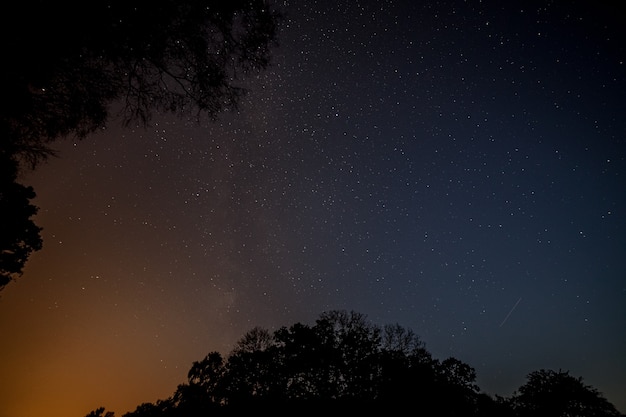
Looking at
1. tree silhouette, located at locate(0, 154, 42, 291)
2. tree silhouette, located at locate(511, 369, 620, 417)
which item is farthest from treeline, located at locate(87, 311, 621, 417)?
tree silhouette, located at locate(0, 154, 42, 291)

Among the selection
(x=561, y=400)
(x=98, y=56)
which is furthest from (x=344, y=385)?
(x=98, y=56)

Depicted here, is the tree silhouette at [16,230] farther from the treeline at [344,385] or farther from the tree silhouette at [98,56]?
the treeline at [344,385]

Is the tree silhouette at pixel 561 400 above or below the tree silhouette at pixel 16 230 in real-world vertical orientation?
above

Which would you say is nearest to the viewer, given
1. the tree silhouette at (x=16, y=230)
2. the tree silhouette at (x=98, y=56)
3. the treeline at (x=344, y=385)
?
the tree silhouette at (x=98, y=56)

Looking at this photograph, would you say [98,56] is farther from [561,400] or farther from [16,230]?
[561,400]

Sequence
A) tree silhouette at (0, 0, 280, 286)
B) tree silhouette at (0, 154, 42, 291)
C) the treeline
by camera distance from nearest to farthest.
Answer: tree silhouette at (0, 0, 280, 286)
tree silhouette at (0, 154, 42, 291)
the treeline

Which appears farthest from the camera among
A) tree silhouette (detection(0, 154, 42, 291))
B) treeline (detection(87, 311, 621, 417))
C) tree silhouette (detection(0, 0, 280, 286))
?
treeline (detection(87, 311, 621, 417))

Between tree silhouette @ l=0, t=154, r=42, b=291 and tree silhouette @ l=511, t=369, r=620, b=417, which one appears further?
tree silhouette @ l=511, t=369, r=620, b=417

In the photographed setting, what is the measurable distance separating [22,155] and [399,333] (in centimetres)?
2567

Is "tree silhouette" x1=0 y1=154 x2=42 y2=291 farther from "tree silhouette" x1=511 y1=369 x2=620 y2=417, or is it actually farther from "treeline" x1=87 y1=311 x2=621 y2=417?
"tree silhouette" x1=511 y1=369 x2=620 y2=417

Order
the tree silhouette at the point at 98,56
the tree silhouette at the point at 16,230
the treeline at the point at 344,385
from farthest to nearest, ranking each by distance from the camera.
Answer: the treeline at the point at 344,385
the tree silhouette at the point at 16,230
the tree silhouette at the point at 98,56

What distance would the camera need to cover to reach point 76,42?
3.94 meters

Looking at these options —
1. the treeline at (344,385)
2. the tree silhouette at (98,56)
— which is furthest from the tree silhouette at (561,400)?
the tree silhouette at (98,56)

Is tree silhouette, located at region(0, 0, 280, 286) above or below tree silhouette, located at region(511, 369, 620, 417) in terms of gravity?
below
